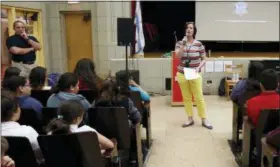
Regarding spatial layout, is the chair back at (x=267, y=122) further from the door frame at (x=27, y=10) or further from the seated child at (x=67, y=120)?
the door frame at (x=27, y=10)

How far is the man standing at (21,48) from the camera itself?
405 cm

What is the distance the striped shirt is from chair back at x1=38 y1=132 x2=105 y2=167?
231 centimetres

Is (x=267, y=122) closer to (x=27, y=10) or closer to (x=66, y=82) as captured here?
(x=66, y=82)

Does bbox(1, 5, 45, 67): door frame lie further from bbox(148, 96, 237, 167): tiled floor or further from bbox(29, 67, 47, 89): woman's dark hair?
bbox(148, 96, 237, 167): tiled floor

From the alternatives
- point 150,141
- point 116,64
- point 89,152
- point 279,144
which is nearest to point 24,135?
point 89,152

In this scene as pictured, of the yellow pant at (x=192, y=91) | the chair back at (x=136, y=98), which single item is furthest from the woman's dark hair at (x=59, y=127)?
the yellow pant at (x=192, y=91)

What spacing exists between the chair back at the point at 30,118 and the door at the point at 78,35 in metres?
4.62

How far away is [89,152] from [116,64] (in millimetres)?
4314

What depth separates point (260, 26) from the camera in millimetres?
6863

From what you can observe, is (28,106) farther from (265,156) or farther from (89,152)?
(265,156)

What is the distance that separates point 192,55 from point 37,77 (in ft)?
6.23

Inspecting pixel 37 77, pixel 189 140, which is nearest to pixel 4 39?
pixel 37 77

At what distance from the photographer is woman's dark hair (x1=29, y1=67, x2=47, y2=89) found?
2.87m

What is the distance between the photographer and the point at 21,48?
408 cm
